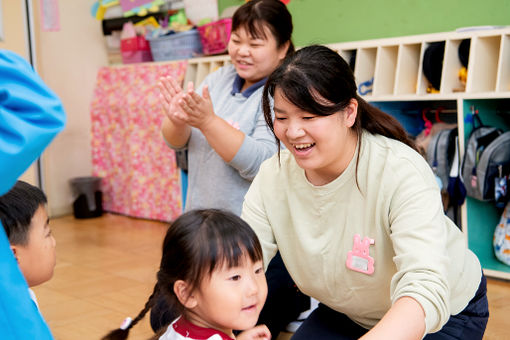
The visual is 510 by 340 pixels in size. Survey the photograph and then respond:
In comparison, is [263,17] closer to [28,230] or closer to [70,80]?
[28,230]

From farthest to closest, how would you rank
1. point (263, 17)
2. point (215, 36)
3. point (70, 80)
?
point (70, 80), point (215, 36), point (263, 17)

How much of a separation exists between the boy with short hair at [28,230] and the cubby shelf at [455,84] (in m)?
2.25

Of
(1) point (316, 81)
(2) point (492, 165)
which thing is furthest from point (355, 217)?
(2) point (492, 165)

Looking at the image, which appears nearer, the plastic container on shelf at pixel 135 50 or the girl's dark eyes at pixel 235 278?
the girl's dark eyes at pixel 235 278

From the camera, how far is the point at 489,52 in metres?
2.95

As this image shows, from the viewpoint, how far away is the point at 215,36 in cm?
406

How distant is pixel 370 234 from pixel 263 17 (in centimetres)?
94

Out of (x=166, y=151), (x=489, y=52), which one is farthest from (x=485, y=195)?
(x=166, y=151)

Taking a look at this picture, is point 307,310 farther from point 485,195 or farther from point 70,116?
point 70,116

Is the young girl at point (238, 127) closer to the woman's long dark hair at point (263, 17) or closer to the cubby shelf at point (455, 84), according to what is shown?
the woman's long dark hair at point (263, 17)

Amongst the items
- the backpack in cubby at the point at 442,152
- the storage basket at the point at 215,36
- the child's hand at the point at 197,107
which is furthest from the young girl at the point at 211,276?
the storage basket at the point at 215,36

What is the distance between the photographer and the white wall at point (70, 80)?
15.5ft

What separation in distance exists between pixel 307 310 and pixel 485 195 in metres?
1.10

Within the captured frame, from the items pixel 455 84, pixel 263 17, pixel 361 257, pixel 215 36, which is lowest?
pixel 361 257
